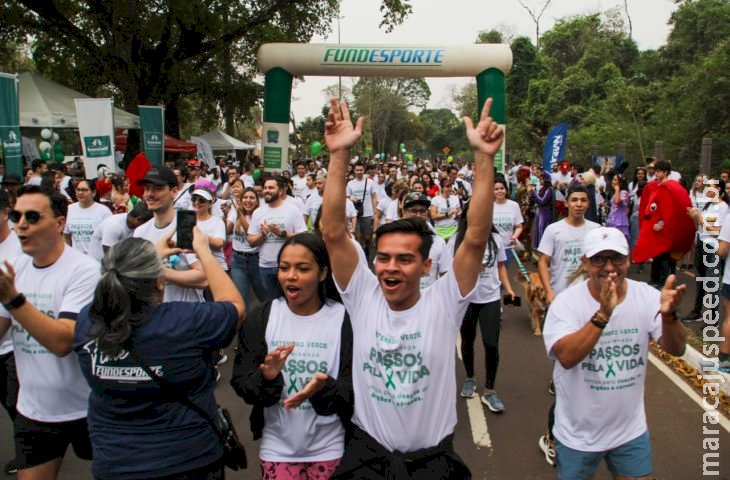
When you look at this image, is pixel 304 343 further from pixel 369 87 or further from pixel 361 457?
pixel 369 87

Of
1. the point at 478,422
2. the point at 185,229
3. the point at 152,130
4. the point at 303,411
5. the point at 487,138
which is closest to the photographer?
the point at 487,138

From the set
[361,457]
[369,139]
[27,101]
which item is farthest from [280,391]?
[369,139]

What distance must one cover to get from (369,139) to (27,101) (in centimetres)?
5093

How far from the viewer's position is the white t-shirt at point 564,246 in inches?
200

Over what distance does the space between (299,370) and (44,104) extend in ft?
48.8

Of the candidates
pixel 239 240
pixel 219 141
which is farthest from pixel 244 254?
pixel 219 141

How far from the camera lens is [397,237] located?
2537mm

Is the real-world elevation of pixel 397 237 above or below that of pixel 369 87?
below

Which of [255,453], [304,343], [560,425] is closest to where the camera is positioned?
[304,343]

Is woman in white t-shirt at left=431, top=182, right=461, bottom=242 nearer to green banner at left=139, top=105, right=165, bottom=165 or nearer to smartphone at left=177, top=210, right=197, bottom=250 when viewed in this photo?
smartphone at left=177, top=210, right=197, bottom=250

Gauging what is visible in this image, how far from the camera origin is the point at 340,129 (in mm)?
2768

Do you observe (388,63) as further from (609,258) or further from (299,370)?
(299,370)

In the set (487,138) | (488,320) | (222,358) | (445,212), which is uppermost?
(487,138)

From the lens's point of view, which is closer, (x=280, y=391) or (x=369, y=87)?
(x=280, y=391)
